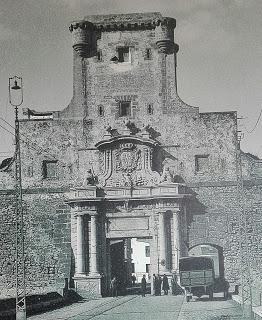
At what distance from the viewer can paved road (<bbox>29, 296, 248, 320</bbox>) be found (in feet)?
52.5

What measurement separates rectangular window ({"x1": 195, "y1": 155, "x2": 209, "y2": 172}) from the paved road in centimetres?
608

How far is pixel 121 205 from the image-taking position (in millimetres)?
25125

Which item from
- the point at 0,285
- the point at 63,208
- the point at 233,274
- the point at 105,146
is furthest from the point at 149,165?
the point at 0,285

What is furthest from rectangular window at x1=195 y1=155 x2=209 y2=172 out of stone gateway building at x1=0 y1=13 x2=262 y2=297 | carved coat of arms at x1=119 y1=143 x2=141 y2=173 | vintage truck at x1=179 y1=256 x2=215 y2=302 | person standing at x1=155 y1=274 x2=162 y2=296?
person standing at x1=155 y1=274 x2=162 y2=296

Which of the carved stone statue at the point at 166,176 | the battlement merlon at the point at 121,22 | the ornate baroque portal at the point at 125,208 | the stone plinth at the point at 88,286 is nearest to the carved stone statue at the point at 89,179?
the ornate baroque portal at the point at 125,208

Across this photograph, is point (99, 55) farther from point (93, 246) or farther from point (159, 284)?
point (159, 284)

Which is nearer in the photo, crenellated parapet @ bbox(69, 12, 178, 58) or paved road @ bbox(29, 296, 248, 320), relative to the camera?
paved road @ bbox(29, 296, 248, 320)

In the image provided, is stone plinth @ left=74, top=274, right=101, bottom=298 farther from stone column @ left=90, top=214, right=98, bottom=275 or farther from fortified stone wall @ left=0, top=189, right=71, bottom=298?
fortified stone wall @ left=0, top=189, right=71, bottom=298

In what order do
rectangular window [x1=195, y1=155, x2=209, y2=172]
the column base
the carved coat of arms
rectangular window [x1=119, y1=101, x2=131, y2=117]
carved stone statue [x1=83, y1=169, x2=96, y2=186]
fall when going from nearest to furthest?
1. the column base
2. carved stone statue [x1=83, y1=169, x2=96, y2=186]
3. the carved coat of arms
4. rectangular window [x1=195, y1=155, x2=209, y2=172]
5. rectangular window [x1=119, y1=101, x2=131, y2=117]

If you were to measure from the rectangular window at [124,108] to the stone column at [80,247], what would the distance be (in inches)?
203

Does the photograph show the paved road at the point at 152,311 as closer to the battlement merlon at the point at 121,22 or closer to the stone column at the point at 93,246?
the stone column at the point at 93,246

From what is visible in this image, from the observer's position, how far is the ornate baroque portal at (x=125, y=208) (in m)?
24.5

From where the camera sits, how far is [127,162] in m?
25.3

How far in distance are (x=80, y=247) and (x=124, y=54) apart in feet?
30.4
